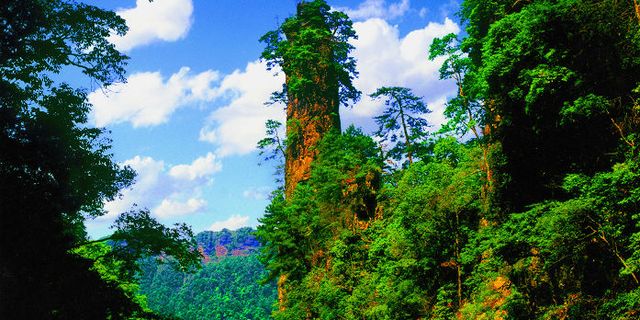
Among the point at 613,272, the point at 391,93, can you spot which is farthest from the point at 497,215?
the point at 391,93

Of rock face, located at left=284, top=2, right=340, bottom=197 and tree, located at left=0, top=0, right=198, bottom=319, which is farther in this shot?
rock face, located at left=284, top=2, right=340, bottom=197

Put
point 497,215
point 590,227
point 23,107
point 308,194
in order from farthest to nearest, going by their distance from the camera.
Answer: point 308,194 → point 497,215 → point 23,107 → point 590,227

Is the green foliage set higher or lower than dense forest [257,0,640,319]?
higher

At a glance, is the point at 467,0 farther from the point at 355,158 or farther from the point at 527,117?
the point at 355,158

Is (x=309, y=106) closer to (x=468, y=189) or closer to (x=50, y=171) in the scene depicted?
(x=468, y=189)

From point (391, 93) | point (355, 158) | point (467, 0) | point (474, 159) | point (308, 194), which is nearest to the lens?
point (474, 159)

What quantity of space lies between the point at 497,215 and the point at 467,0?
8972 millimetres

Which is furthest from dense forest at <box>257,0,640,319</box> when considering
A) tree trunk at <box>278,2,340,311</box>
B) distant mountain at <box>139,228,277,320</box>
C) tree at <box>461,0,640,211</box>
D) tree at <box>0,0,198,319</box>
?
distant mountain at <box>139,228,277,320</box>

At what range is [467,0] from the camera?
16562 mm

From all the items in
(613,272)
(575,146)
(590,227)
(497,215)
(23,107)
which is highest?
(23,107)

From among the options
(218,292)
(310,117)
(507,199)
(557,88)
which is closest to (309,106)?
(310,117)

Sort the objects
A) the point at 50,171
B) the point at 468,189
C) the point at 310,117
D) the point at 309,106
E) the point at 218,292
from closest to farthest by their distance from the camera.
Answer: the point at 50,171
the point at 468,189
the point at 310,117
the point at 309,106
the point at 218,292

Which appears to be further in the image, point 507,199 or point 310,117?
point 310,117

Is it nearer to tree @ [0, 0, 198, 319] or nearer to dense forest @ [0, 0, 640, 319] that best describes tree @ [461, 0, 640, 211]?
dense forest @ [0, 0, 640, 319]
